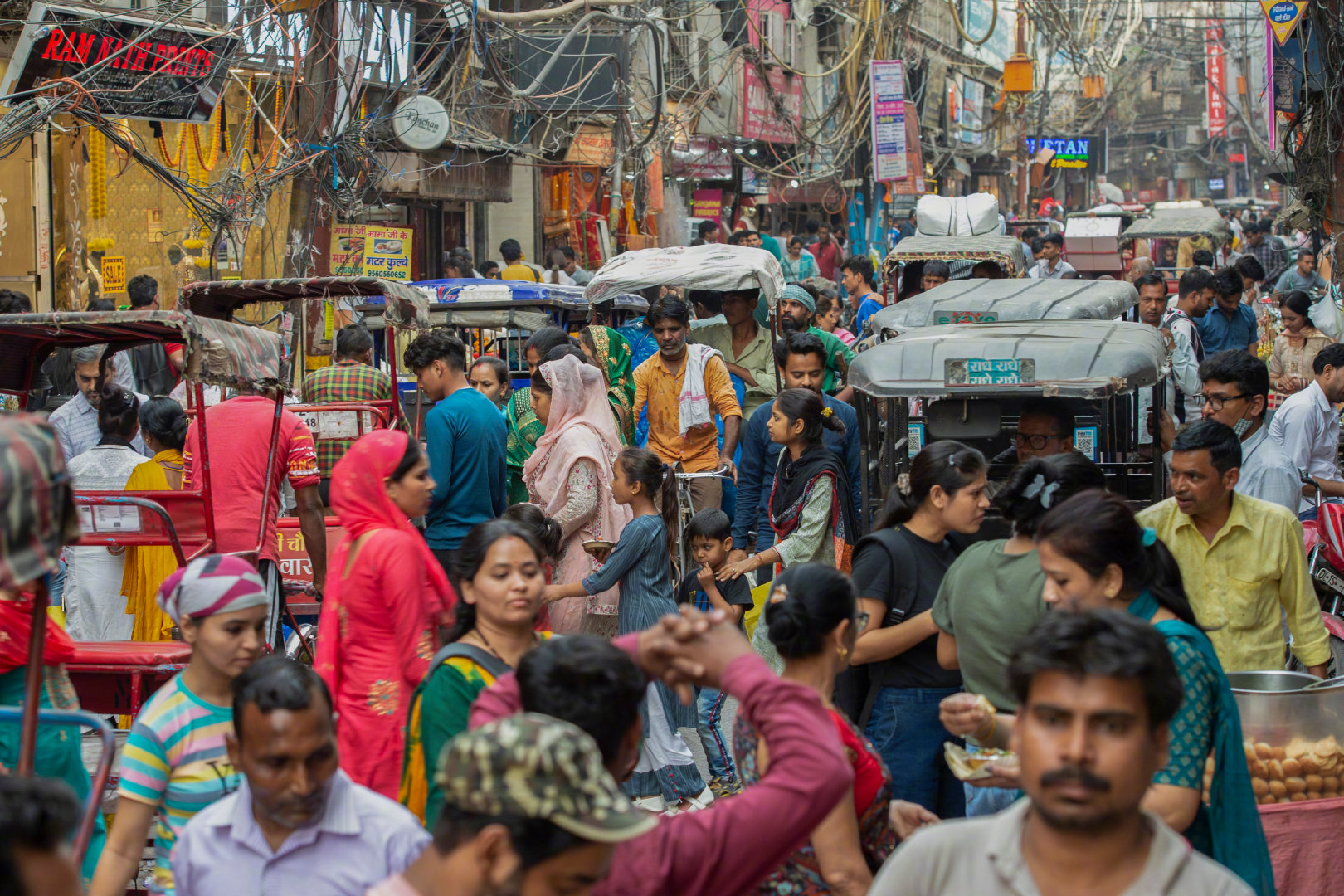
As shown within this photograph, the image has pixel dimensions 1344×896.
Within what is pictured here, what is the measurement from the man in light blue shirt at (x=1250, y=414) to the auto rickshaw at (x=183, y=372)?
4.24 metres

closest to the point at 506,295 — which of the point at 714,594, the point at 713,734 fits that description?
the point at 714,594

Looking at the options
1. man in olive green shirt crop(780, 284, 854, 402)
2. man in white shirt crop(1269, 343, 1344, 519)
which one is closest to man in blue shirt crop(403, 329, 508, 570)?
man in olive green shirt crop(780, 284, 854, 402)

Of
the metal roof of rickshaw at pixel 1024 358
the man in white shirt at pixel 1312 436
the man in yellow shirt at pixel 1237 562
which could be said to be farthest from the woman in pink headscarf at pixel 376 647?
the man in white shirt at pixel 1312 436

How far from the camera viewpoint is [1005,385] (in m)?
6.56

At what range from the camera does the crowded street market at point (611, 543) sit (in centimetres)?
226

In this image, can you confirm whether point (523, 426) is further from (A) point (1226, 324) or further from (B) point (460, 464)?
(A) point (1226, 324)

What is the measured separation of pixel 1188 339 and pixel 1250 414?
508cm

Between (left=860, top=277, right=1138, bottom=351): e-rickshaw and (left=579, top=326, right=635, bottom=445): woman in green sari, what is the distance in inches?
66.4

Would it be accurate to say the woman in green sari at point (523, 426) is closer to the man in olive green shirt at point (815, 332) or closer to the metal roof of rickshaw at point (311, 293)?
the metal roof of rickshaw at point (311, 293)

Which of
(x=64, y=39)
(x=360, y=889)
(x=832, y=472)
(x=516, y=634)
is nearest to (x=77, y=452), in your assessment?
(x=64, y=39)

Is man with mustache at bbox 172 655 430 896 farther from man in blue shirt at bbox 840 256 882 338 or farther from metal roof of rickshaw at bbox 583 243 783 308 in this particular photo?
man in blue shirt at bbox 840 256 882 338

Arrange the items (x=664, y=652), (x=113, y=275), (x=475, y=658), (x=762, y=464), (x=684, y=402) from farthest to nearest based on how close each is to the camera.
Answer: (x=113, y=275)
(x=684, y=402)
(x=762, y=464)
(x=475, y=658)
(x=664, y=652)

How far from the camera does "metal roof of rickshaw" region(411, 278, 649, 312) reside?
1166cm

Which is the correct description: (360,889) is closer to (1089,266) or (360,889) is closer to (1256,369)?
(1256,369)
